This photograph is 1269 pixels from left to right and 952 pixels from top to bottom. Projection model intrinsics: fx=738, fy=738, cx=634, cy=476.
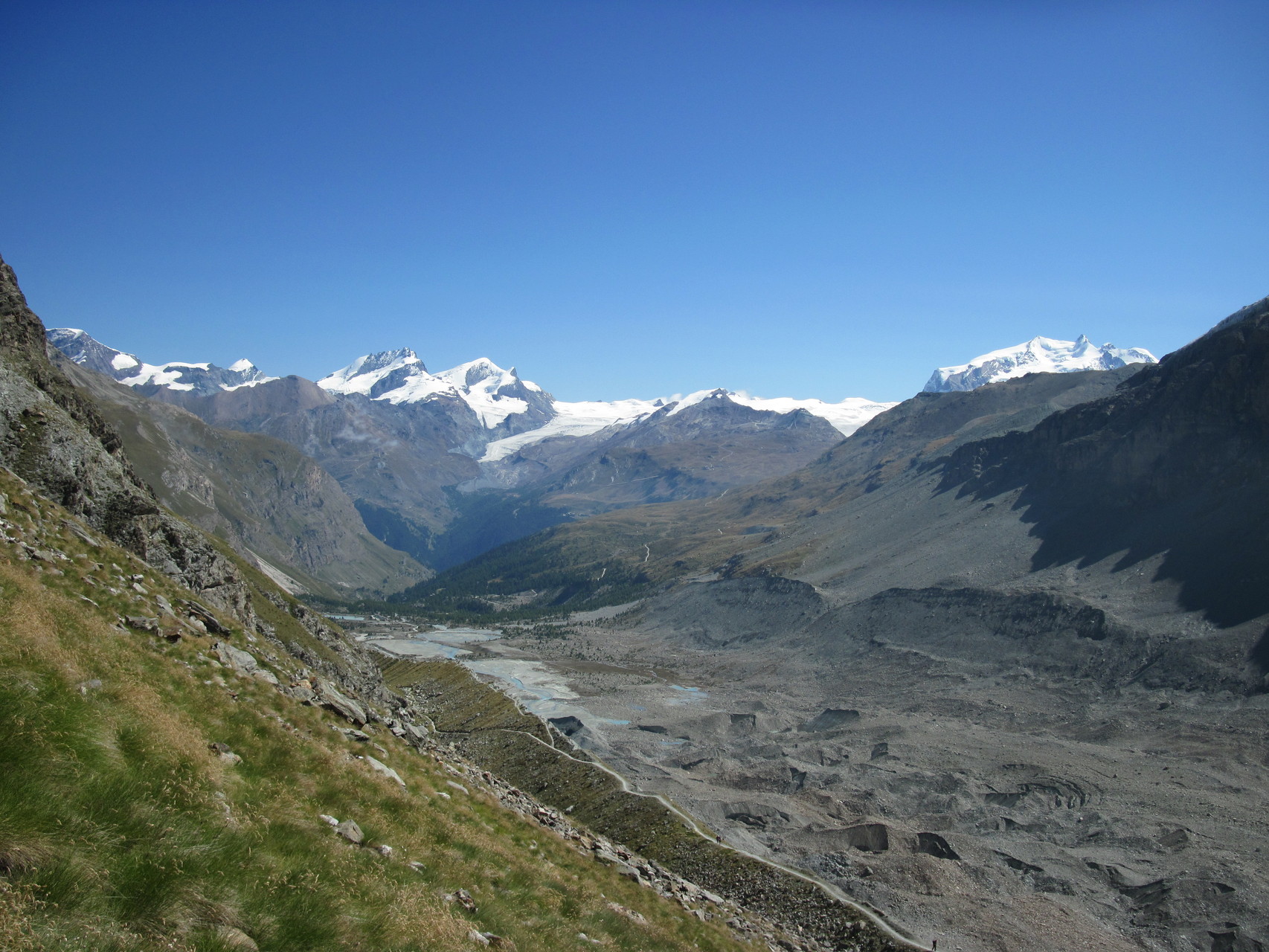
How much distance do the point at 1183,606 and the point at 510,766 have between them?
9741 cm

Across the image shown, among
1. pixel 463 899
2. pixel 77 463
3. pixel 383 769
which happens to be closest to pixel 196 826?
pixel 463 899

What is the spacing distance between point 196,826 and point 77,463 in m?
40.9

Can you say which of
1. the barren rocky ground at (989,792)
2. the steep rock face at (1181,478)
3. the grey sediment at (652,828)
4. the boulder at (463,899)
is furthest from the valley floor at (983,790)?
the boulder at (463,899)

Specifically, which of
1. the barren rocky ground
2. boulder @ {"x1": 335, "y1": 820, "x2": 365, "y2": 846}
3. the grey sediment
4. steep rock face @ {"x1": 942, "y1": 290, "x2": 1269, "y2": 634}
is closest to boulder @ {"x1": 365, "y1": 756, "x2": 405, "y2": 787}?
boulder @ {"x1": 335, "y1": 820, "x2": 365, "y2": 846}

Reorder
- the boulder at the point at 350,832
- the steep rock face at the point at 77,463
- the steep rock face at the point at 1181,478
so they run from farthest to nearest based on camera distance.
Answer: the steep rock face at the point at 1181,478
the steep rock face at the point at 77,463
the boulder at the point at 350,832

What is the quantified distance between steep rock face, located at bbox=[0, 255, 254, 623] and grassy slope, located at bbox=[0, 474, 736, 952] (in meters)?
20.9

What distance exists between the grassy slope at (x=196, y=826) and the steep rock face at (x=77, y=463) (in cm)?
2093

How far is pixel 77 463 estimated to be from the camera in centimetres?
4141

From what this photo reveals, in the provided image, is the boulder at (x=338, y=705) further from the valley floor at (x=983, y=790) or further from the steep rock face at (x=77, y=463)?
the valley floor at (x=983, y=790)

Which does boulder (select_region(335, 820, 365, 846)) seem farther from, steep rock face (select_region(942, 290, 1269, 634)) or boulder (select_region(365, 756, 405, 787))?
steep rock face (select_region(942, 290, 1269, 634))

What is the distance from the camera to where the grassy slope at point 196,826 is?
796 cm

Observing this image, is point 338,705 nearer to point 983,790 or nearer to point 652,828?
point 652,828

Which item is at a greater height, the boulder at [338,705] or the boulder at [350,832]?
the boulder at [350,832]

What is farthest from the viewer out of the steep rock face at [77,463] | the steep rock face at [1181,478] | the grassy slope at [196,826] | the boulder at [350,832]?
the steep rock face at [1181,478]
